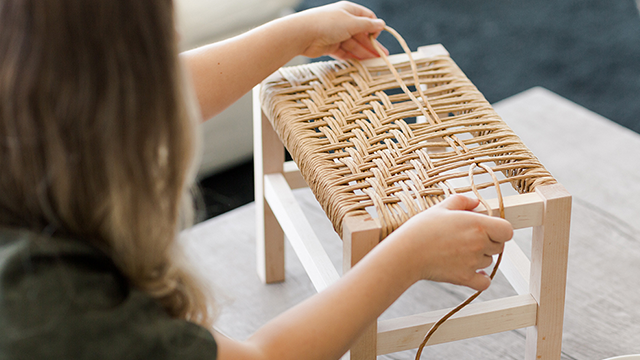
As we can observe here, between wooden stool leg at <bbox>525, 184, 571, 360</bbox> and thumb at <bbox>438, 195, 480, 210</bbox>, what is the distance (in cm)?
7

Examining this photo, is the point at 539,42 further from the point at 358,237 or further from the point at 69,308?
the point at 69,308

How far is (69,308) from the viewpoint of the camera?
14.9 inches

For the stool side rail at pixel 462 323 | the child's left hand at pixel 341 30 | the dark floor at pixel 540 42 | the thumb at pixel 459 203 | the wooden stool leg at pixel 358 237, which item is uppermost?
the child's left hand at pixel 341 30

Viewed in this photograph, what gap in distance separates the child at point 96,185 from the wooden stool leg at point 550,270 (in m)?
0.30

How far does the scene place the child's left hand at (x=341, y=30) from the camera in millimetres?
760

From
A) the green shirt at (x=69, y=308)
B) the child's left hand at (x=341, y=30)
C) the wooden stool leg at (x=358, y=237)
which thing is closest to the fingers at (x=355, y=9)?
the child's left hand at (x=341, y=30)

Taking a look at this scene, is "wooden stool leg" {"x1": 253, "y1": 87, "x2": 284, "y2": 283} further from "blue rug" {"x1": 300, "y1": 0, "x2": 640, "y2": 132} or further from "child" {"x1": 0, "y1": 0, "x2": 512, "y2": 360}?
"blue rug" {"x1": 300, "y1": 0, "x2": 640, "y2": 132}

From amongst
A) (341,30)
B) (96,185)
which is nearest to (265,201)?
(341,30)

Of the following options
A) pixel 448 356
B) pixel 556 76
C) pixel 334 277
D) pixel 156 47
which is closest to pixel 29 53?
pixel 156 47

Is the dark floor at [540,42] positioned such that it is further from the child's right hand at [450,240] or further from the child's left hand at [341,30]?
the child's right hand at [450,240]

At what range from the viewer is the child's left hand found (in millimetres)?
760

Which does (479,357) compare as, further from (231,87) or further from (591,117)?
(591,117)

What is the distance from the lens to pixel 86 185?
0.38 metres

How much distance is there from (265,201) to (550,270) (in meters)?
0.43
